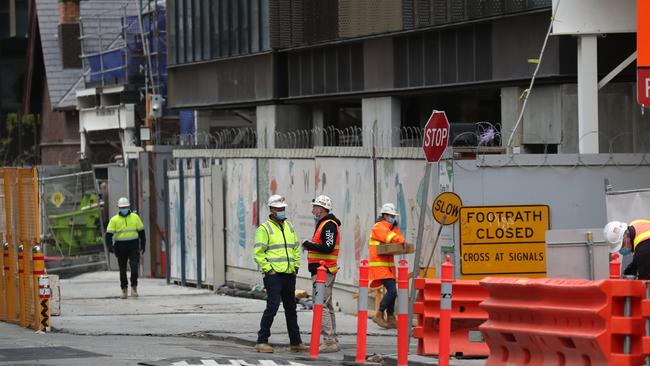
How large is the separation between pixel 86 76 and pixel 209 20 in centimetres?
1495

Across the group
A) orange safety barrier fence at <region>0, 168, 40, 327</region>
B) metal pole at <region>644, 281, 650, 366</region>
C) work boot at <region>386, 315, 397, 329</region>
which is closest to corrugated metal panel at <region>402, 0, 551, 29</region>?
work boot at <region>386, 315, 397, 329</region>

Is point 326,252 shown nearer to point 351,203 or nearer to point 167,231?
point 351,203

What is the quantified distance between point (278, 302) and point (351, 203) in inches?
241

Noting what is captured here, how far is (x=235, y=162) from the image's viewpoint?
28.1m

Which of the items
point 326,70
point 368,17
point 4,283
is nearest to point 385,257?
point 4,283

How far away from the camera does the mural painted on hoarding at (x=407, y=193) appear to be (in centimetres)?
1978

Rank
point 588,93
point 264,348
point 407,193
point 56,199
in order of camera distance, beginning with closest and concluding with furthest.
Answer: point 264,348
point 407,193
point 588,93
point 56,199

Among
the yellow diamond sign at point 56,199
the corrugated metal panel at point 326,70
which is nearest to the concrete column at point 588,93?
the corrugated metal panel at point 326,70

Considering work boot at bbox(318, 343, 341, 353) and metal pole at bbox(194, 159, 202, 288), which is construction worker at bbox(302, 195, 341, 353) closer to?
work boot at bbox(318, 343, 341, 353)

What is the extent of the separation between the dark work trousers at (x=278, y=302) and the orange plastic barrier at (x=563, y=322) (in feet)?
10.9

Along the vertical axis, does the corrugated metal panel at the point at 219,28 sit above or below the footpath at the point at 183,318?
above

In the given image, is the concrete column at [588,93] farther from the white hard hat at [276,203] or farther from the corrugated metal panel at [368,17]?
the corrugated metal panel at [368,17]

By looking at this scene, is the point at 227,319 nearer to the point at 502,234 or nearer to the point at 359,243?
→ the point at 359,243

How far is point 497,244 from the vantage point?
17781mm
